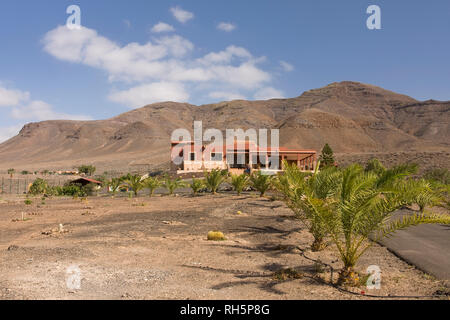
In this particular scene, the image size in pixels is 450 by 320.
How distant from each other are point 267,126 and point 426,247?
107 meters

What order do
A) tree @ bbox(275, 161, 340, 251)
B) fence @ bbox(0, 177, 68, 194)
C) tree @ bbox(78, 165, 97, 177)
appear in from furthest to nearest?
tree @ bbox(78, 165, 97, 177) < fence @ bbox(0, 177, 68, 194) < tree @ bbox(275, 161, 340, 251)

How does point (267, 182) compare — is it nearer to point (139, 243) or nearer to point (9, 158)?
point (139, 243)

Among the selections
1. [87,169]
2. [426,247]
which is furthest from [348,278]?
[87,169]

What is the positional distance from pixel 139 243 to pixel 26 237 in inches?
128

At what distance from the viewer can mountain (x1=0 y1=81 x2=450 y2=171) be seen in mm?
86750

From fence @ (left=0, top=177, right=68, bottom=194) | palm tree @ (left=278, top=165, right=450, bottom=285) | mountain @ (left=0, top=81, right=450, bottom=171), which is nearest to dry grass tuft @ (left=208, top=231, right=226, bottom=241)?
palm tree @ (left=278, top=165, right=450, bottom=285)

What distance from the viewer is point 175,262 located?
6.48 m

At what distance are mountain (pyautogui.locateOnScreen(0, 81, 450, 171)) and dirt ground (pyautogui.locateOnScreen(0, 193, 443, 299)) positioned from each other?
56.9 meters

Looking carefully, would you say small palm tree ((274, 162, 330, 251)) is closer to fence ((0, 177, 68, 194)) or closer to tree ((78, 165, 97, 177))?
fence ((0, 177, 68, 194))

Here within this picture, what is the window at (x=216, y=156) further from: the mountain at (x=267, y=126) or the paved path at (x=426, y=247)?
the paved path at (x=426, y=247)

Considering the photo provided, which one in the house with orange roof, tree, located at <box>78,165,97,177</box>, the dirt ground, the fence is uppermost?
the house with orange roof

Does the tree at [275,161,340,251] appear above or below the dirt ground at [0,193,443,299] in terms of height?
above

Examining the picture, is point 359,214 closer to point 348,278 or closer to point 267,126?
point 348,278
